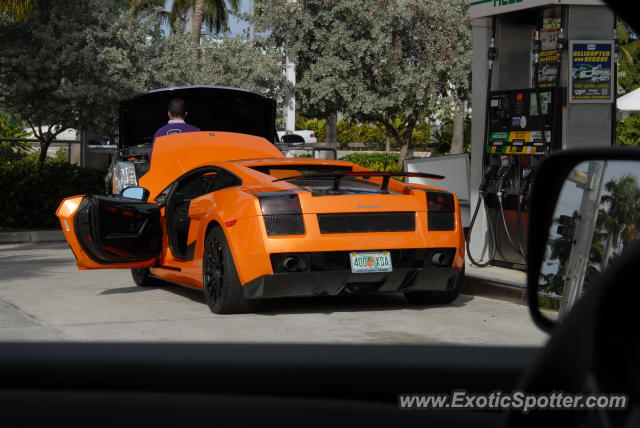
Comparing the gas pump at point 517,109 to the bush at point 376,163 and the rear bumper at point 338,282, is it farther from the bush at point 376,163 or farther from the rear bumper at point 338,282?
the bush at point 376,163

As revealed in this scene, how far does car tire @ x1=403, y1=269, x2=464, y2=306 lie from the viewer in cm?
837

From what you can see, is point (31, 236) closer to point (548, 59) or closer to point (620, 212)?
point (548, 59)

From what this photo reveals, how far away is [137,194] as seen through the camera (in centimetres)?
898

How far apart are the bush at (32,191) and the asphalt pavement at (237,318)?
753 centimetres

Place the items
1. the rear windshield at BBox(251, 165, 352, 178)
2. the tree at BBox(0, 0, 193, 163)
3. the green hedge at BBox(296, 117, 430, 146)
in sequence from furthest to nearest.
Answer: the green hedge at BBox(296, 117, 430, 146) < the tree at BBox(0, 0, 193, 163) < the rear windshield at BBox(251, 165, 352, 178)

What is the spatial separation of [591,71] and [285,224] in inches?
162

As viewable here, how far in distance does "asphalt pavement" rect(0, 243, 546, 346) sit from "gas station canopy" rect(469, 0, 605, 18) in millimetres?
3027

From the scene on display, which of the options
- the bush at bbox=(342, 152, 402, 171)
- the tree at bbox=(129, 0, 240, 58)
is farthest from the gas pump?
the tree at bbox=(129, 0, 240, 58)

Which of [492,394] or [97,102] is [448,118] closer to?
[97,102]

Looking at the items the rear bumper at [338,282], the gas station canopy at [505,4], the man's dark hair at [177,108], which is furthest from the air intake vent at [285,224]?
the man's dark hair at [177,108]

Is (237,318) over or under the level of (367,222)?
under

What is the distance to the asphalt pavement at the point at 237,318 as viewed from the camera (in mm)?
6824

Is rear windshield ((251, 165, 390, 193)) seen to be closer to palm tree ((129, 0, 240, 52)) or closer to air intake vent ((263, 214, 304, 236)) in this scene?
air intake vent ((263, 214, 304, 236))

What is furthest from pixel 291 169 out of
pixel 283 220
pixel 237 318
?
pixel 237 318
